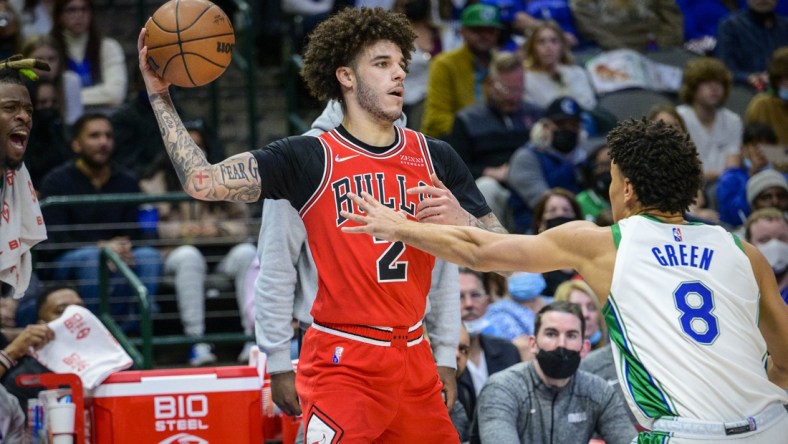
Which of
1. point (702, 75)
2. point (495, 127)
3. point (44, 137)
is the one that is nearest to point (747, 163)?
point (702, 75)

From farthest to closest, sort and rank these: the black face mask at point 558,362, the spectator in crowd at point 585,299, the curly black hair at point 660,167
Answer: the spectator in crowd at point 585,299 → the black face mask at point 558,362 → the curly black hair at point 660,167

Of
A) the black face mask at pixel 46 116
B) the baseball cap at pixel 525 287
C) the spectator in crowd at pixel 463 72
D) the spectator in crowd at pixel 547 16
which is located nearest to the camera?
the baseball cap at pixel 525 287

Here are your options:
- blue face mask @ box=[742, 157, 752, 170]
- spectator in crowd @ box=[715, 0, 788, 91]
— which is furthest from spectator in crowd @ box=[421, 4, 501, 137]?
spectator in crowd @ box=[715, 0, 788, 91]

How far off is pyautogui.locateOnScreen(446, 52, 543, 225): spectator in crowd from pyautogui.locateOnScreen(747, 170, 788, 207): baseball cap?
2078 millimetres

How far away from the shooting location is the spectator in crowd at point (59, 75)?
10.6 meters

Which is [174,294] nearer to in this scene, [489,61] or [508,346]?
[508,346]

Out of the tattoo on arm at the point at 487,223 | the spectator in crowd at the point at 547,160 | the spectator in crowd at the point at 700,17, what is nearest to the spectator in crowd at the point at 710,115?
the spectator in crowd at the point at 547,160

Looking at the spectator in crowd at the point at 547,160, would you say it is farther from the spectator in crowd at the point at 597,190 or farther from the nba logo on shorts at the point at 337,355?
the nba logo on shorts at the point at 337,355

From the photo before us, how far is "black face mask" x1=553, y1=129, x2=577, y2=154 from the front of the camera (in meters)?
10.8

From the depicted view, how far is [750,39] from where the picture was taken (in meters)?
13.1

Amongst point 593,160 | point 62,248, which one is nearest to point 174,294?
point 62,248

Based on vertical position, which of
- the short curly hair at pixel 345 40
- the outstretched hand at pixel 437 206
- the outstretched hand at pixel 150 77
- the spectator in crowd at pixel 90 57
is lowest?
the outstretched hand at pixel 437 206

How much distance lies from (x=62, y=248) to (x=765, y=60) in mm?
7857

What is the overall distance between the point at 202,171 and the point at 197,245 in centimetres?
493
